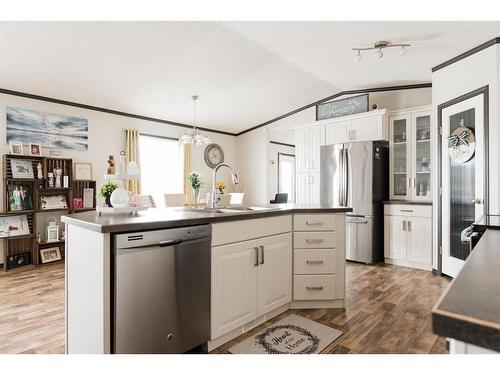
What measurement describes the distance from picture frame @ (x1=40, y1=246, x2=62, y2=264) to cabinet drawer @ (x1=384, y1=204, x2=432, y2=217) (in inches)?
185

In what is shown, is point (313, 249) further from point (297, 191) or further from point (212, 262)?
point (297, 191)

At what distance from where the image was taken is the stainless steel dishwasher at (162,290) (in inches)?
61.5

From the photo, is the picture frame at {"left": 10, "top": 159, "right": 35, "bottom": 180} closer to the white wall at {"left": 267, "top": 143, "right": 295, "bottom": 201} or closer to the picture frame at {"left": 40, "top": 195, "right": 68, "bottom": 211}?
the picture frame at {"left": 40, "top": 195, "right": 68, "bottom": 211}

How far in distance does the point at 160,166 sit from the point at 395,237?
413 centimetres

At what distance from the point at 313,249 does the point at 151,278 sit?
1461 mm

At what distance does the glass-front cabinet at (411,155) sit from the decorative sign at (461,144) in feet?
2.46

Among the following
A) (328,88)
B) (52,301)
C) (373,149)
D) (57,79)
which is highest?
(328,88)

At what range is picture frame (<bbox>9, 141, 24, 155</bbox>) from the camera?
396cm

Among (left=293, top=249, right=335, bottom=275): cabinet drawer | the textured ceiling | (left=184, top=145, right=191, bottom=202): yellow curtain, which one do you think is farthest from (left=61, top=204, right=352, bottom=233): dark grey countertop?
(left=184, top=145, right=191, bottom=202): yellow curtain

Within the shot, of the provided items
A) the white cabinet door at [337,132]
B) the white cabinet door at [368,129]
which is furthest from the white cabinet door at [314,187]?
the white cabinet door at [368,129]

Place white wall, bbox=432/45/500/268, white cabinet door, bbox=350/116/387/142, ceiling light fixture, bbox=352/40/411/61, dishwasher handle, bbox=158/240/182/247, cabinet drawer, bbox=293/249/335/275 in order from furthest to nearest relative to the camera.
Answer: white cabinet door, bbox=350/116/387/142 < ceiling light fixture, bbox=352/40/411/61 < white wall, bbox=432/45/500/268 < cabinet drawer, bbox=293/249/335/275 < dishwasher handle, bbox=158/240/182/247

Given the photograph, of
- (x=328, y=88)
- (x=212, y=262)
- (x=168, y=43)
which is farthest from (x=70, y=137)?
(x=328, y=88)

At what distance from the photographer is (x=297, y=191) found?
18.4ft

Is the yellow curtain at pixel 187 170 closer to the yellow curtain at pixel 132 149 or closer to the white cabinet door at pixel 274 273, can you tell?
the yellow curtain at pixel 132 149
